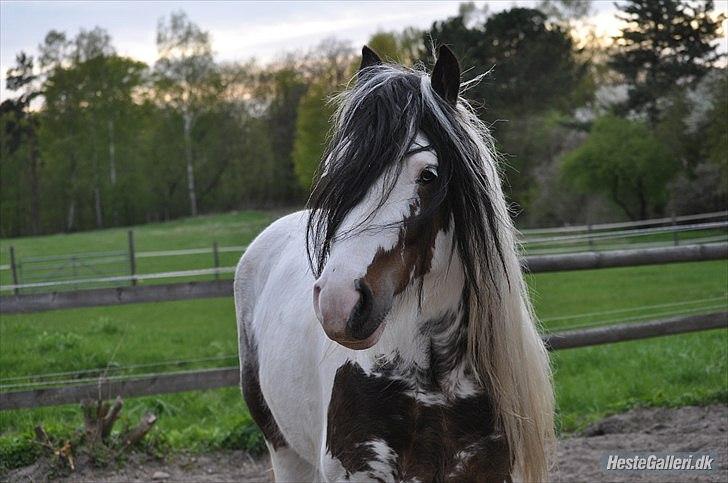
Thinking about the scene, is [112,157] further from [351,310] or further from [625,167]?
[351,310]

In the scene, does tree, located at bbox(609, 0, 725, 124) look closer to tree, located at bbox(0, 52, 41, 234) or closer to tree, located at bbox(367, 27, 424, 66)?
tree, located at bbox(367, 27, 424, 66)

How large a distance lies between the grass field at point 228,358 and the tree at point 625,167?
12927mm

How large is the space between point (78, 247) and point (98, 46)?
35.3 ft

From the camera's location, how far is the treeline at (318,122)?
24844 millimetres

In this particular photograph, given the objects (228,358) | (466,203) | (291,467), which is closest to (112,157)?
(228,358)

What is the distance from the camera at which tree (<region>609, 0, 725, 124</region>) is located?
28.0m

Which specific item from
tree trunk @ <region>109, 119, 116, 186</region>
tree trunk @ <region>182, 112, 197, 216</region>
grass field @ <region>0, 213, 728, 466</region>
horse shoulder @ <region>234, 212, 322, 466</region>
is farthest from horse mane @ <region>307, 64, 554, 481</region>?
tree trunk @ <region>182, 112, 197, 216</region>

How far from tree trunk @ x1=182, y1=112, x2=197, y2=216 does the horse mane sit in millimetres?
35204

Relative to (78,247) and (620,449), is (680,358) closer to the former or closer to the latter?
(620,449)

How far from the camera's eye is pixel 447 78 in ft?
7.50

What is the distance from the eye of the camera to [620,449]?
4.69 metres

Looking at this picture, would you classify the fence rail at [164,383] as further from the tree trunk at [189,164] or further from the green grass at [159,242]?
the tree trunk at [189,164]

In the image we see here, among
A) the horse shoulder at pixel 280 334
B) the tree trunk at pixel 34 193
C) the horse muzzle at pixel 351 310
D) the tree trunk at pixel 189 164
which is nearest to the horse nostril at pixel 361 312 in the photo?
the horse muzzle at pixel 351 310

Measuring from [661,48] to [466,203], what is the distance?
30.4 metres
